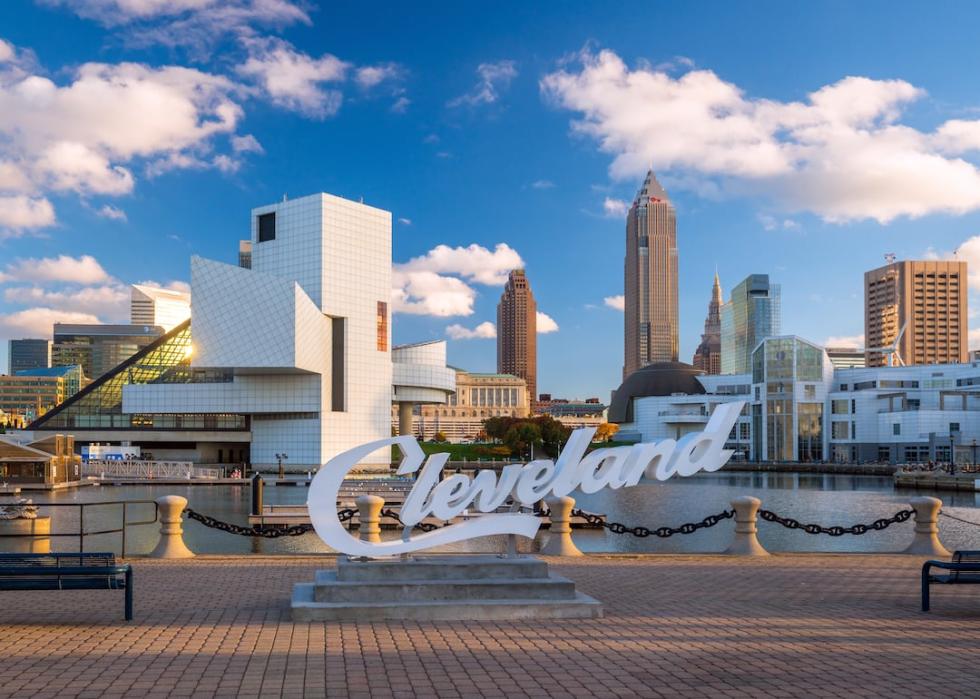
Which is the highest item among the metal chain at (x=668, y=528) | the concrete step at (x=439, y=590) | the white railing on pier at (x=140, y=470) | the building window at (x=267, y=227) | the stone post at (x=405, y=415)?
the building window at (x=267, y=227)

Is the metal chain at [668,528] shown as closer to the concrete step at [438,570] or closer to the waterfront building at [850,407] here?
the concrete step at [438,570]

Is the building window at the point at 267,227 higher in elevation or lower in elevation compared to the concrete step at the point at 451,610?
higher

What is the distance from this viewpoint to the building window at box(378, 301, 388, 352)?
293ft

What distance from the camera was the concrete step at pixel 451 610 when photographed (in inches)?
472

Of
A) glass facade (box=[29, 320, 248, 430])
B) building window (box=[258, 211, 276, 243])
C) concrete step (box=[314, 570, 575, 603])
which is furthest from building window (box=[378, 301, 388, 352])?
concrete step (box=[314, 570, 575, 603])

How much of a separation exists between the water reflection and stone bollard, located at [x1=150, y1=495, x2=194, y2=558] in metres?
7.39

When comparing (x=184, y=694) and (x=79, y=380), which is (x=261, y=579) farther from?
Result: (x=79, y=380)

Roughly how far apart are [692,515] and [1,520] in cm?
2772

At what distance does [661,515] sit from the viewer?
43.0 metres

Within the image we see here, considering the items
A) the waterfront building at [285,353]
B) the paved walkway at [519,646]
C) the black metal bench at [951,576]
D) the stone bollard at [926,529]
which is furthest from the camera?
the waterfront building at [285,353]

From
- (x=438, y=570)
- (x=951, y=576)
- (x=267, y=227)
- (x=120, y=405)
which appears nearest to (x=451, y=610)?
(x=438, y=570)

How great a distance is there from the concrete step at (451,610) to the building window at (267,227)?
7819cm

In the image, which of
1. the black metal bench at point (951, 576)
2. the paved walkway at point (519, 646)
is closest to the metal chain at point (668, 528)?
the paved walkway at point (519, 646)

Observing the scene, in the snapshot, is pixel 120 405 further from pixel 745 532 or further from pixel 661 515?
pixel 745 532
